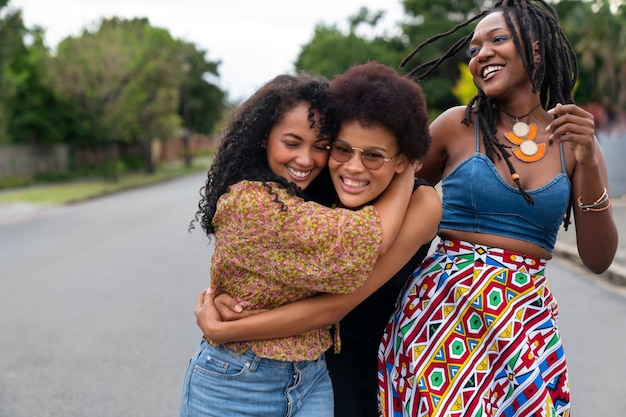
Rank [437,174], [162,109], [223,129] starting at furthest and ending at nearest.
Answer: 1. [162,109]
2. [437,174]
3. [223,129]

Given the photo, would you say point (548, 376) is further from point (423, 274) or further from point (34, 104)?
point (34, 104)

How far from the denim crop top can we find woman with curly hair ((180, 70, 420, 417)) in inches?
8.7

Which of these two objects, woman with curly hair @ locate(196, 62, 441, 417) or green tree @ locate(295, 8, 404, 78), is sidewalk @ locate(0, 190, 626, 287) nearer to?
woman with curly hair @ locate(196, 62, 441, 417)

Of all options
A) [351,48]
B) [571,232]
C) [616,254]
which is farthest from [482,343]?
[351,48]

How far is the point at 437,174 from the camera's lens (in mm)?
2273

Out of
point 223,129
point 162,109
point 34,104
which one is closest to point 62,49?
point 34,104

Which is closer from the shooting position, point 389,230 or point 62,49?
point 389,230

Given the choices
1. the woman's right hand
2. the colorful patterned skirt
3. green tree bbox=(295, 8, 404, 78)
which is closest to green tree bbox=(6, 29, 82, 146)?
green tree bbox=(295, 8, 404, 78)

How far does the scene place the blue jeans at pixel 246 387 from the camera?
1.92m

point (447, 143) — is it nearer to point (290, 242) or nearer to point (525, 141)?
point (525, 141)

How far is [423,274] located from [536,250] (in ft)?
1.12

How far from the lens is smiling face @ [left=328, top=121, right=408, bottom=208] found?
6.05 feet

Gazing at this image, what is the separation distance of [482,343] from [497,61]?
856 mm

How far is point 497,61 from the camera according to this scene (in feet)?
6.89
